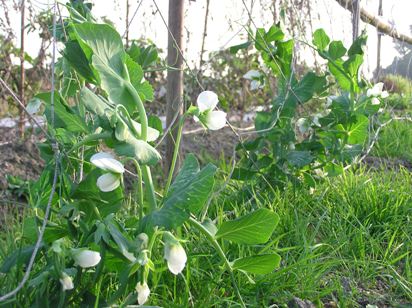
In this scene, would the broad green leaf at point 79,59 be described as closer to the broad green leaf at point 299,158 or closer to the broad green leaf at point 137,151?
the broad green leaf at point 137,151

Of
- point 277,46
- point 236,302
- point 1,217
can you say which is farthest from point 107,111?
point 1,217

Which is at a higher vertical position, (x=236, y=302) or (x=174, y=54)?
(x=174, y=54)

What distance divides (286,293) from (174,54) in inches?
47.7

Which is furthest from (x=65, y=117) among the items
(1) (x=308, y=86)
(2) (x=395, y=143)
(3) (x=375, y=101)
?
(2) (x=395, y=143)

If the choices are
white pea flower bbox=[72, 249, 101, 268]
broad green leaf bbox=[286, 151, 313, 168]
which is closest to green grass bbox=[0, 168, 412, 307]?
broad green leaf bbox=[286, 151, 313, 168]

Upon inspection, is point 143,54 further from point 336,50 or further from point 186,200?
point 336,50

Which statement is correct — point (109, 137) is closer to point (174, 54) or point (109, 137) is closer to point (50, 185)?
point (50, 185)

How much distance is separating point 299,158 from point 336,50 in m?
0.41

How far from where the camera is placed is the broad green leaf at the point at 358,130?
2318mm

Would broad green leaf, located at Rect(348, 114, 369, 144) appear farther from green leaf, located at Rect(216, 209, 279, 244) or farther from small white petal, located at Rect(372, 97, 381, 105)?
green leaf, located at Rect(216, 209, 279, 244)

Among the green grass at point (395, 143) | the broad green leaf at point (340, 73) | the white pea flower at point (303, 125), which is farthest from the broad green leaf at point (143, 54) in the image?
the green grass at point (395, 143)

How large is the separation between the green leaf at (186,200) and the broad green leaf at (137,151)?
90 mm

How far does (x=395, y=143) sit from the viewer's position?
13.4 ft

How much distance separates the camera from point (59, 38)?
1.64m
